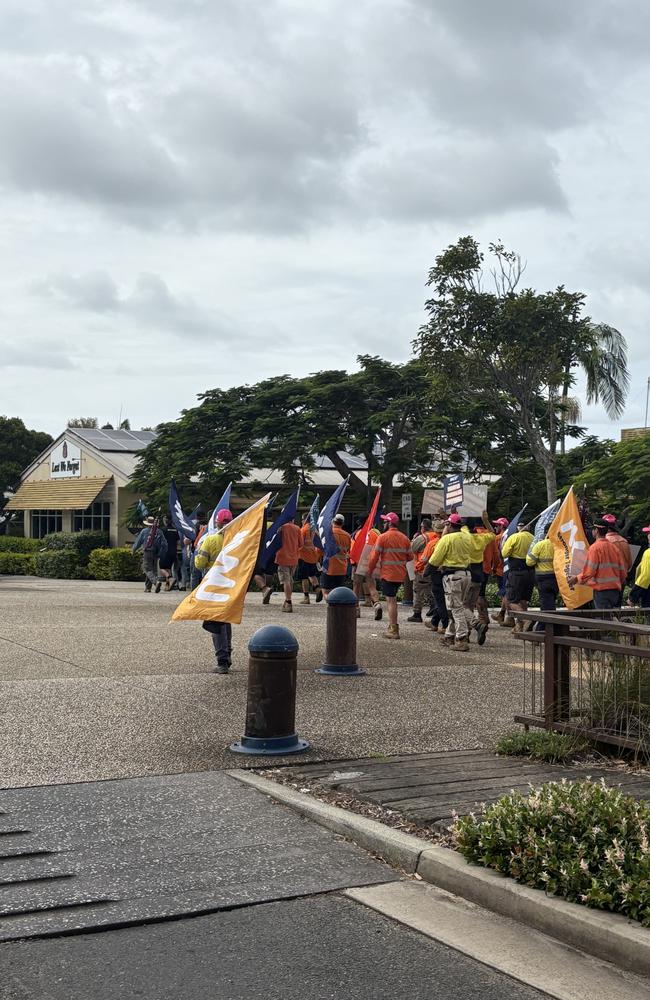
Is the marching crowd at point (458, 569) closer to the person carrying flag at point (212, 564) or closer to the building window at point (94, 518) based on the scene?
the person carrying flag at point (212, 564)

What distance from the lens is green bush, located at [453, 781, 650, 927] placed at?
14.5 ft

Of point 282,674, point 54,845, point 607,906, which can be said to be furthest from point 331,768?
point 607,906

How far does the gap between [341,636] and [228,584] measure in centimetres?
163

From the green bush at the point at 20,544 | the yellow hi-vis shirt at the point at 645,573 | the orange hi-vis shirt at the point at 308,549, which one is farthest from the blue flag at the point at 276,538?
the green bush at the point at 20,544

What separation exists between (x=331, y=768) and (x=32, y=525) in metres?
43.4

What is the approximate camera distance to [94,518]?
43.0m

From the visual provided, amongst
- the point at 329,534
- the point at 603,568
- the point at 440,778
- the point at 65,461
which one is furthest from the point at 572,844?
the point at 65,461

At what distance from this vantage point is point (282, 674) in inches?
294

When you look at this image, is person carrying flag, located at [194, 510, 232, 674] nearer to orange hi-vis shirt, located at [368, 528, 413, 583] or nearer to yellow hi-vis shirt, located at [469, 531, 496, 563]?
orange hi-vis shirt, located at [368, 528, 413, 583]

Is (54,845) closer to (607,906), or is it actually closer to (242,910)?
(242,910)

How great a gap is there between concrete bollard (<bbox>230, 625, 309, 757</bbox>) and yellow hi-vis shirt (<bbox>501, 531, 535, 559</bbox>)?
8450 mm

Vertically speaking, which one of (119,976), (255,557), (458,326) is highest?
(458,326)

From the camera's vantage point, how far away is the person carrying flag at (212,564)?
10.8m

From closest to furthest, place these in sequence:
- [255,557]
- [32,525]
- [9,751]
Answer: [9,751] → [255,557] → [32,525]
